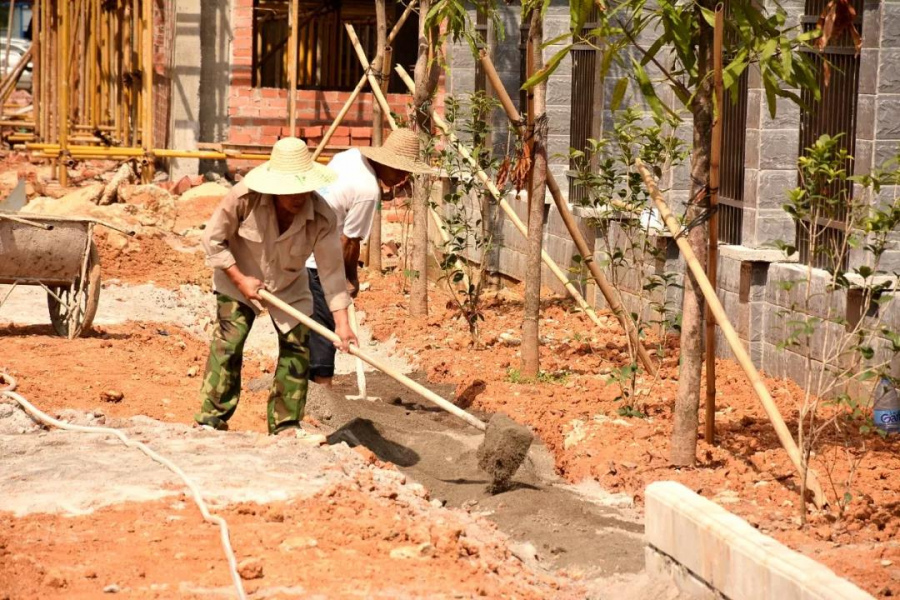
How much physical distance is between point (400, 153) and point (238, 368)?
5.88 feet

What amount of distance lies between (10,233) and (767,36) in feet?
17.9

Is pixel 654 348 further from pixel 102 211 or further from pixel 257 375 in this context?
pixel 102 211

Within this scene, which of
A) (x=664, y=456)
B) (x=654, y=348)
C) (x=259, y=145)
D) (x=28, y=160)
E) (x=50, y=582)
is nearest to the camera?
(x=50, y=582)

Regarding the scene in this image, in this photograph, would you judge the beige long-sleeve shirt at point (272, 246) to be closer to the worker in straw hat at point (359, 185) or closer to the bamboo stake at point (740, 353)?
the worker in straw hat at point (359, 185)

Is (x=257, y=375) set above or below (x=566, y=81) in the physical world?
below

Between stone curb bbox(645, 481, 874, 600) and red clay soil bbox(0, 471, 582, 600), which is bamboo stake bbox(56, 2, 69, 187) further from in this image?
stone curb bbox(645, 481, 874, 600)

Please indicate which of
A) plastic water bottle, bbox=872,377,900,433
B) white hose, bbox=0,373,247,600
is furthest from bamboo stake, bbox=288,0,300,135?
plastic water bottle, bbox=872,377,900,433

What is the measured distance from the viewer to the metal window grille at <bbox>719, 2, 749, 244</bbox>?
933cm

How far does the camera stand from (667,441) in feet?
23.1

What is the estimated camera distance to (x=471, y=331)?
9.75 metres

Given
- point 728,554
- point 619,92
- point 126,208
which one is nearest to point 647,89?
point 619,92

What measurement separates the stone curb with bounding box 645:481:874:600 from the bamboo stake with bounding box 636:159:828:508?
2.94ft

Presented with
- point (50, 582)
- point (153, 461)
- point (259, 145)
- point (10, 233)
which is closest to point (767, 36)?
point (153, 461)

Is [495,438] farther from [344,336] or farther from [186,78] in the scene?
[186,78]
